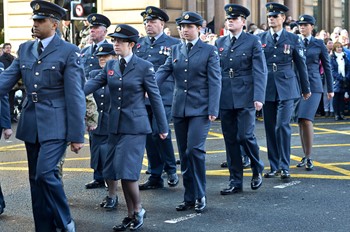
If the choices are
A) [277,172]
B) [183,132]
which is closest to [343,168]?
[277,172]

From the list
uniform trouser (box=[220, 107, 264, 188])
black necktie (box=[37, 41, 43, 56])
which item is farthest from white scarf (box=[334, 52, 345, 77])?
black necktie (box=[37, 41, 43, 56])

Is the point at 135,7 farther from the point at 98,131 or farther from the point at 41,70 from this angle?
the point at 41,70

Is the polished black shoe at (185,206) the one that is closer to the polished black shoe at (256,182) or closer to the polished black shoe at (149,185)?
the polished black shoe at (256,182)

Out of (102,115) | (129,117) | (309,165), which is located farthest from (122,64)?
(309,165)

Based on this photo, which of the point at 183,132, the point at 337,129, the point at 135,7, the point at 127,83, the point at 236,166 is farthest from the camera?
the point at 135,7

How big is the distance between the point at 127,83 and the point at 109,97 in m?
1.07

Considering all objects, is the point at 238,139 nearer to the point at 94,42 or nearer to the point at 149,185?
the point at 149,185

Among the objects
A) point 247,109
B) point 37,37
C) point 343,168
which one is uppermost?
point 37,37

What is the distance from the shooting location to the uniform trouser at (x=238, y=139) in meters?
10.6

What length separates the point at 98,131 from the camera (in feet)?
33.1

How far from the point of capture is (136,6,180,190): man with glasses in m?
11.2

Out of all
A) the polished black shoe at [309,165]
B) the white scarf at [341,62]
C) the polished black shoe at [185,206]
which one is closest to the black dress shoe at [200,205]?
the polished black shoe at [185,206]

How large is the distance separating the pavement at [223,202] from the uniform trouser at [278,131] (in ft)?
0.96

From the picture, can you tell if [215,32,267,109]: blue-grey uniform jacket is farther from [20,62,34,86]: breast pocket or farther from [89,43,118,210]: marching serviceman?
[20,62,34,86]: breast pocket
